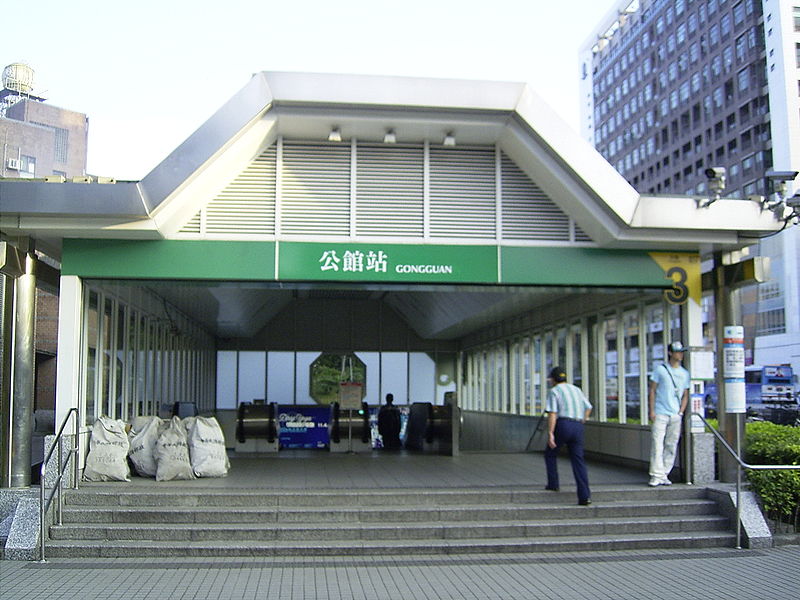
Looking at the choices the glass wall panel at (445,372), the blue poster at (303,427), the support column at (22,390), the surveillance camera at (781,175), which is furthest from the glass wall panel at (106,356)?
the glass wall panel at (445,372)

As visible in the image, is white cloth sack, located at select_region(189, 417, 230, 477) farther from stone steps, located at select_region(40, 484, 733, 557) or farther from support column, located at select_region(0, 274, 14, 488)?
support column, located at select_region(0, 274, 14, 488)

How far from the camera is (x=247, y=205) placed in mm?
10375

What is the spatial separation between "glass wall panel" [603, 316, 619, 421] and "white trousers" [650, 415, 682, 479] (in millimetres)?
3128

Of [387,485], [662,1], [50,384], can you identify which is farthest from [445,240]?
[662,1]

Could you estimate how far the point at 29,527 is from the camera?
8586 mm

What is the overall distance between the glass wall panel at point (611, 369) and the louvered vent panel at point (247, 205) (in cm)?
626

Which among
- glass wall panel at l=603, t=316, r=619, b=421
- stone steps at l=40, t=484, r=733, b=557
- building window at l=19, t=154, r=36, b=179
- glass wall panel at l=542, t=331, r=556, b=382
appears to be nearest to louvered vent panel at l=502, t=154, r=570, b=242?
stone steps at l=40, t=484, r=733, b=557

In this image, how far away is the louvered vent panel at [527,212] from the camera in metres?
10.8

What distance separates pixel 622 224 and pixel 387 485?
415 centimetres

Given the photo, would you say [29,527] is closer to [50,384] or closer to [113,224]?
[113,224]

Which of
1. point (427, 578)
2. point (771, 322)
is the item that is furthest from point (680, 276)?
point (771, 322)

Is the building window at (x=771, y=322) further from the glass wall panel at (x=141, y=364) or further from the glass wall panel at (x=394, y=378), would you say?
the glass wall panel at (x=141, y=364)

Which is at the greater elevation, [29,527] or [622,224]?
[622,224]

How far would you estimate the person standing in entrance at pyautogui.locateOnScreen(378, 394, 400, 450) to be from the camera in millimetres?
18703
